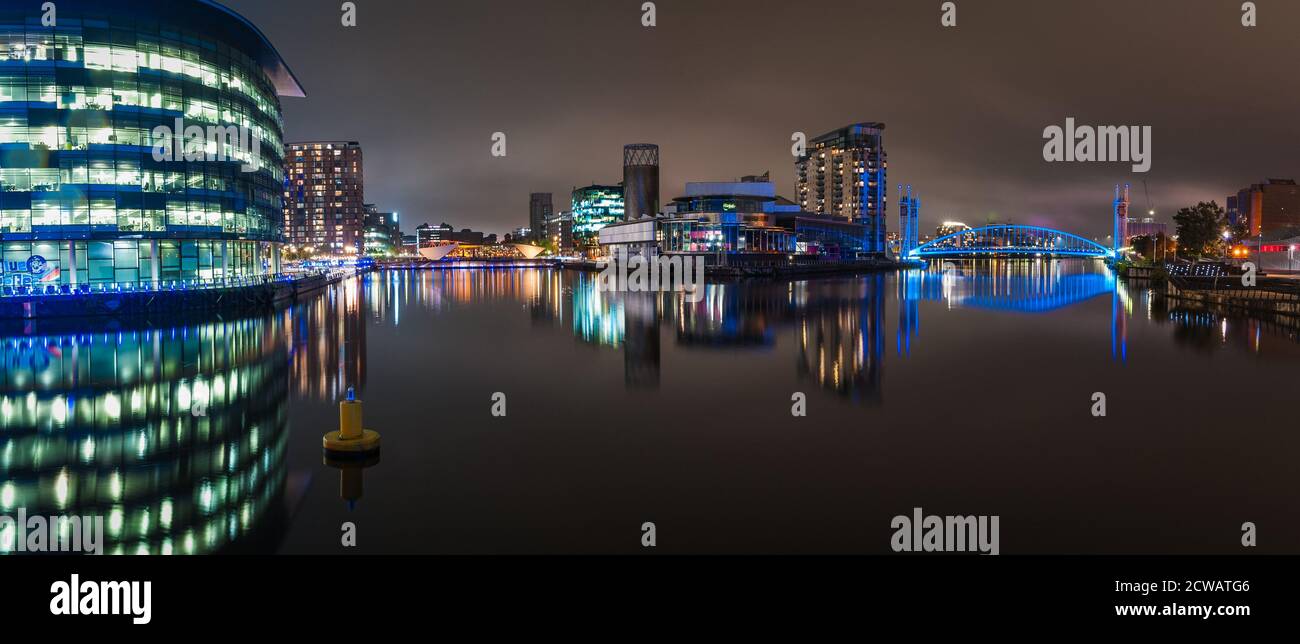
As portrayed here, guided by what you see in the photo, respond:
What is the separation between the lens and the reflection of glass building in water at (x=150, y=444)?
10.6 meters

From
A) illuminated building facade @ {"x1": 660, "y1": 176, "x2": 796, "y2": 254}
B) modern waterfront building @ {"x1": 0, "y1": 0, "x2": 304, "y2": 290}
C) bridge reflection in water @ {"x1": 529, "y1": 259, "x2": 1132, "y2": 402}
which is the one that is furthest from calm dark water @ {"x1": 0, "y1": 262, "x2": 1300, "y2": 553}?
illuminated building facade @ {"x1": 660, "y1": 176, "x2": 796, "y2": 254}

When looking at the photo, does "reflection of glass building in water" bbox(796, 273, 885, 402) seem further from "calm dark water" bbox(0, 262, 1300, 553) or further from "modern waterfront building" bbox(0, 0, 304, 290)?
"modern waterfront building" bbox(0, 0, 304, 290)

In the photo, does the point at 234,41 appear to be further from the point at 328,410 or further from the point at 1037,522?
the point at 1037,522

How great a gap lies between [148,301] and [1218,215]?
103023mm

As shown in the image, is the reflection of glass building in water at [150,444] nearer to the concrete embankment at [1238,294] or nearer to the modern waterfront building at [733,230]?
the concrete embankment at [1238,294]

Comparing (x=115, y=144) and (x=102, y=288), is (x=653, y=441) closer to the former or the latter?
(x=102, y=288)

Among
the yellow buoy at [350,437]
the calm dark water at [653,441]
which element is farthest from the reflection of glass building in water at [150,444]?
the yellow buoy at [350,437]

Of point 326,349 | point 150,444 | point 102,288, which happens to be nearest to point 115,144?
point 102,288

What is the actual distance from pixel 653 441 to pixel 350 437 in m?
5.99

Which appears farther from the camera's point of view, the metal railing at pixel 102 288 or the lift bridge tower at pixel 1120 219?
the lift bridge tower at pixel 1120 219

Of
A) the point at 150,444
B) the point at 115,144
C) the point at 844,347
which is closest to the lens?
the point at 150,444

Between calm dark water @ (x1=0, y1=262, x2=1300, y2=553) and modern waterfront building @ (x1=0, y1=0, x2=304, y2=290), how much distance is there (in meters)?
20.8

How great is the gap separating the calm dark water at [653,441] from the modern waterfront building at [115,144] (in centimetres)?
2082

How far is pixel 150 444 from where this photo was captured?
1483cm
